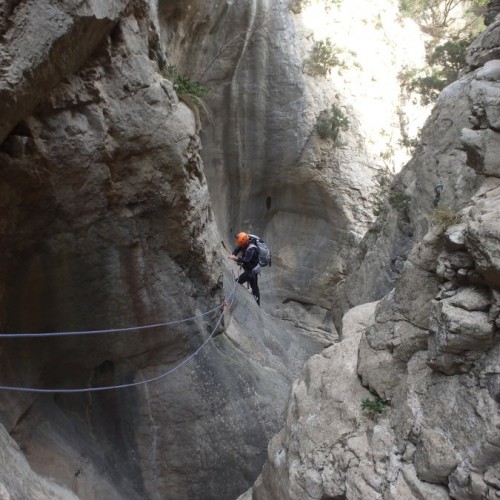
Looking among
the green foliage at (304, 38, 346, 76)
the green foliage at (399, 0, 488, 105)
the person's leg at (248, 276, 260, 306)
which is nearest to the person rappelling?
the person's leg at (248, 276, 260, 306)

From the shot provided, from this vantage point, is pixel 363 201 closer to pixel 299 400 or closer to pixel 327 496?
pixel 299 400

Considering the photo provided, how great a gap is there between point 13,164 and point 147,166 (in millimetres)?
1898

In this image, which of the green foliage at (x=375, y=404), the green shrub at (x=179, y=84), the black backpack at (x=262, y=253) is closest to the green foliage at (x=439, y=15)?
the black backpack at (x=262, y=253)

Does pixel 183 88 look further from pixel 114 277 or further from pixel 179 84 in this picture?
pixel 114 277

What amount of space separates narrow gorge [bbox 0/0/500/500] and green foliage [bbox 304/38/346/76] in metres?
4.63

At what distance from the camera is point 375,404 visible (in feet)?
17.6

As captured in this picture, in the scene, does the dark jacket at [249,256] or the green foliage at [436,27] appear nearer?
the dark jacket at [249,256]

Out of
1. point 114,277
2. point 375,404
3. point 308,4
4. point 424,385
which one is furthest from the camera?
point 308,4

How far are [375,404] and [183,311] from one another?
3.82 m

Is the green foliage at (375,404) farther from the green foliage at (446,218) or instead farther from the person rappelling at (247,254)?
the person rappelling at (247,254)

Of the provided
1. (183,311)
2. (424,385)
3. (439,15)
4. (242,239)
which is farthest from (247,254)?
(439,15)

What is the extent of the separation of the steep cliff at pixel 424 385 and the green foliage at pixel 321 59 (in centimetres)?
1061

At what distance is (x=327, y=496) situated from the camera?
4980mm

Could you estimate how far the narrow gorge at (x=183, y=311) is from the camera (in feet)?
14.9
